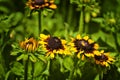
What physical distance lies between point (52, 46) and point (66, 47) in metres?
0.08

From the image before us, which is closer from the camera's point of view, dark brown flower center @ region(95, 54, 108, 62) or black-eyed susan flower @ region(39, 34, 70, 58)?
black-eyed susan flower @ region(39, 34, 70, 58)

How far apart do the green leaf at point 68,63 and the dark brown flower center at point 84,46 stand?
225 mm

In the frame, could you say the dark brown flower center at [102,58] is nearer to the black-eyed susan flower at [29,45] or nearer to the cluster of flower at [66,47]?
the cluster of flower at [66,47]

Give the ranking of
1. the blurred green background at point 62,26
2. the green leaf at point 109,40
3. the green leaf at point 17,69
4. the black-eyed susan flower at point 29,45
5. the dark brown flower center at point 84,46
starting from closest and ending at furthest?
1. the black-eyed susan flower at point 29,45
2. the dark brown flower center at point 84,46
3. the green leaf at point 17,69
4. the blurred green background at point 62,26
5. the green leaf at point 109,40

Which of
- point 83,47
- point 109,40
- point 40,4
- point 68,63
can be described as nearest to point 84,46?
point 83,47

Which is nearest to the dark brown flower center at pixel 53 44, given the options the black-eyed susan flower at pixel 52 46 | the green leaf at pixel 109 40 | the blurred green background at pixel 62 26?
the black-eyed susan flower at pixel 52 46

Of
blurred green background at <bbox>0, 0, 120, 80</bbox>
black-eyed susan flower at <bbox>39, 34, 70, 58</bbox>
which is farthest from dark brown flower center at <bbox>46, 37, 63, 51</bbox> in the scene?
blurred green background at <bbox>0, 0, 120, 80</bbox>

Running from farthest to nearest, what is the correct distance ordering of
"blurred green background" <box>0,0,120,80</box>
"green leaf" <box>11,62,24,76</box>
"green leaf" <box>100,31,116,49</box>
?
1. "green leaf" <box>100,31,116,49</box>
2. "blurred green background" <box>0,0,120,80</box>
3. "green leaf" <box>11,62,24,76</box>

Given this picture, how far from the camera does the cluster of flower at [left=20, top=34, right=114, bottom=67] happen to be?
1929 millimetres

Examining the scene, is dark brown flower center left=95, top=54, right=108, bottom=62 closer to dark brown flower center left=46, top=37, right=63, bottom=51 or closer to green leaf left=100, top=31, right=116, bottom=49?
dark brown flower center left=46, top=37, right=63, bottom=51

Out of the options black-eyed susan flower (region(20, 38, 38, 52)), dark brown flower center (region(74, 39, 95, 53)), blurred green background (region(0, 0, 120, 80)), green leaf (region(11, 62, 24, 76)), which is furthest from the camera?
blurred green background (region(0, 0, 120, 80))

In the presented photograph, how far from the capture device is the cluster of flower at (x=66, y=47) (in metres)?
1.93

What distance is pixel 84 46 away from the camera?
79.5 inches

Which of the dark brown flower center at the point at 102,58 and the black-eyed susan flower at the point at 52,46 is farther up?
the black-eyed susan flower at the point at 52,46
